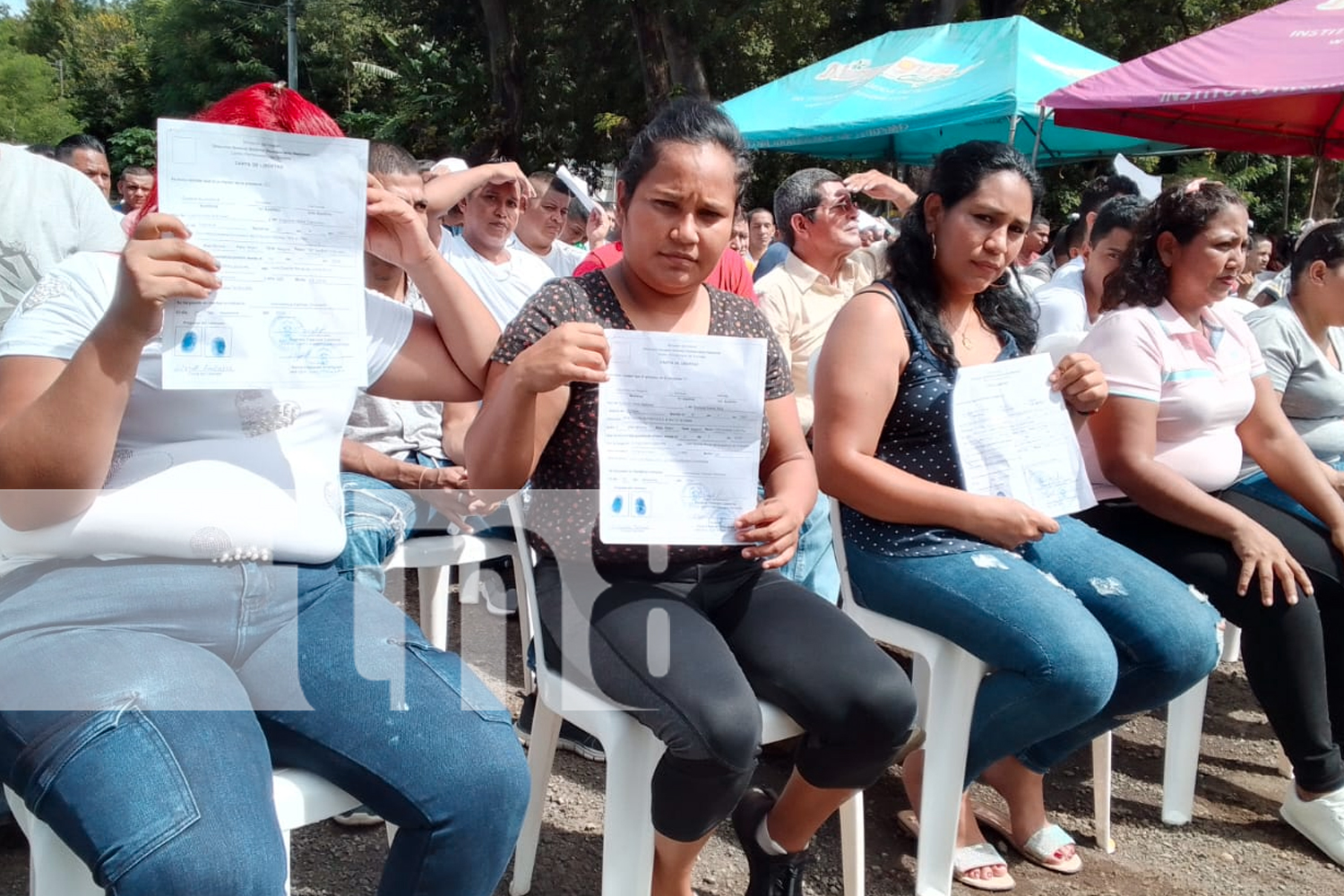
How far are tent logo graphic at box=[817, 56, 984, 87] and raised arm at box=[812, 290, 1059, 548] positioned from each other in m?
6.89

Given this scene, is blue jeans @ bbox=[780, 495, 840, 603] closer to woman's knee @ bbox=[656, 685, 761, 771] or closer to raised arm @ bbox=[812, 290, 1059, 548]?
raised arm @ bbox=[812, 290, 1059, 548]

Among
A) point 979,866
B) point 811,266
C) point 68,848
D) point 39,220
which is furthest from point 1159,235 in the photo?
point 39,220

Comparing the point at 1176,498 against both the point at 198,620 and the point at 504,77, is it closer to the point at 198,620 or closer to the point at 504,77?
the point at 198,620

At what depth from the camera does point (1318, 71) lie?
15.7 ft

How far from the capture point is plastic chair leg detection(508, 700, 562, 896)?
2330 millimetres

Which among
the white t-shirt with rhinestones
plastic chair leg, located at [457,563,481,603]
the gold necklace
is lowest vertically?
plastic chair leg, located at [457,563,481,603]

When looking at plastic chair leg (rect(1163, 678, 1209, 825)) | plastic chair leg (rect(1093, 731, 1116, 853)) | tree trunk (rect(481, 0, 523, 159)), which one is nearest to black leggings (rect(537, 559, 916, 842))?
plastic chair leg (rect(1093, 731, 1116, 853))

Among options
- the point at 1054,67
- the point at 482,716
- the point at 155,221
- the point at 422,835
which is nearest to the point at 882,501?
the point at 482,716

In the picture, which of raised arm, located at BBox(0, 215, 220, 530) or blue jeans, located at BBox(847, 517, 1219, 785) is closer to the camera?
raised arm, located at BBox(0, 215, 220, 530)

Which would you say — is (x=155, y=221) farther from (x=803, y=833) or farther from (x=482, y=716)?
(x=803, y=833)

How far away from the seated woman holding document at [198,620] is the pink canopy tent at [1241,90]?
468 centimetres

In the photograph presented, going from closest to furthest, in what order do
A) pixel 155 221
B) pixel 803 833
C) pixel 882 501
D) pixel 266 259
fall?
pixel 155 221 < pixel 266 259 < pixel 803 833 < pixel 882 501

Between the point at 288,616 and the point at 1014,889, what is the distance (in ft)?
5.94

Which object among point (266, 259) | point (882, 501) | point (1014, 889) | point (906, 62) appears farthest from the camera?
point (906, 62)
